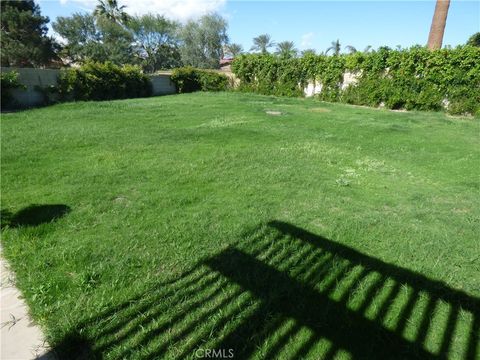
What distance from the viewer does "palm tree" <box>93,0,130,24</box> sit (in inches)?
1833

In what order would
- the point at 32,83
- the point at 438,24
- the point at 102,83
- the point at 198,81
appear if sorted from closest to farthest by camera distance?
the point at 32,83
the point at 438,24
the point at 102,83
the point at 198,81

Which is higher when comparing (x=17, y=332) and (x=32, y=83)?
(x=32, y=83)

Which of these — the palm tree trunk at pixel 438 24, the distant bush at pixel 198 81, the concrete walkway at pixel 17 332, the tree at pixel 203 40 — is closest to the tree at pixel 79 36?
the tree at pixel 203 40

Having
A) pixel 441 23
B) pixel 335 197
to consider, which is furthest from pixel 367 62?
pixel 335 197

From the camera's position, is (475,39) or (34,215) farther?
(475,39)

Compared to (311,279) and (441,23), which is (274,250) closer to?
(311,279)

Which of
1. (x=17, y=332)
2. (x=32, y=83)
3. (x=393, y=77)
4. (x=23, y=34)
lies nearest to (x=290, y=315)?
(x=17, y=332)

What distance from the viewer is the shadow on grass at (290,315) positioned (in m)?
2.03

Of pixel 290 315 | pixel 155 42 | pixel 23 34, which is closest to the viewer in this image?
pixel 290 315

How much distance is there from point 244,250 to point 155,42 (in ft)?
193

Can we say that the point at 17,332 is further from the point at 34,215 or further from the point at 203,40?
the point at 203,40

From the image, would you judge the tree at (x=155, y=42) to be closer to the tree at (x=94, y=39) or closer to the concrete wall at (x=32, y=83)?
the tree at (x=94, y=39)

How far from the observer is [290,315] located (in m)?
2.30

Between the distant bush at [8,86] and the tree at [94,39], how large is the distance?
41197 millimetres
